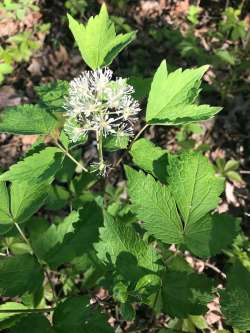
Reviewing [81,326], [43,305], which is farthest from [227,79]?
[81,326]

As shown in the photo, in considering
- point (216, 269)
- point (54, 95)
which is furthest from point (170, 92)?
point (216, 269)

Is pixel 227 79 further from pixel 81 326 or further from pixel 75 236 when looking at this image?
pixel 81 326

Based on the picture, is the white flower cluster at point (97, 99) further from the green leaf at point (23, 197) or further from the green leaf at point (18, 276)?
the green leaf at point (18, 276)

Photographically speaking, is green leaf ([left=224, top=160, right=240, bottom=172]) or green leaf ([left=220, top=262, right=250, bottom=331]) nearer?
green leaf ([left=220, top=262, right=250, bottom=331])

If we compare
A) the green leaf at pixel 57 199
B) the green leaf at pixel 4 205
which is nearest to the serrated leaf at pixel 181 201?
the green leaf at pixel 4 205

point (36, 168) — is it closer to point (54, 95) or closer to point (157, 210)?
point (54, 95)

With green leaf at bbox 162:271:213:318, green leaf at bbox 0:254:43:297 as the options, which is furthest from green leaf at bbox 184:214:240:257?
green leaf at bbox 0:254:43:297

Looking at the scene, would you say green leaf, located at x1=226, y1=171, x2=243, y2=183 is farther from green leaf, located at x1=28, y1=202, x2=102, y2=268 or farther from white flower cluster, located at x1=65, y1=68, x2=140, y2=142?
white flower cluster, located at x1=65, y1=68, x2=140, y2=142
